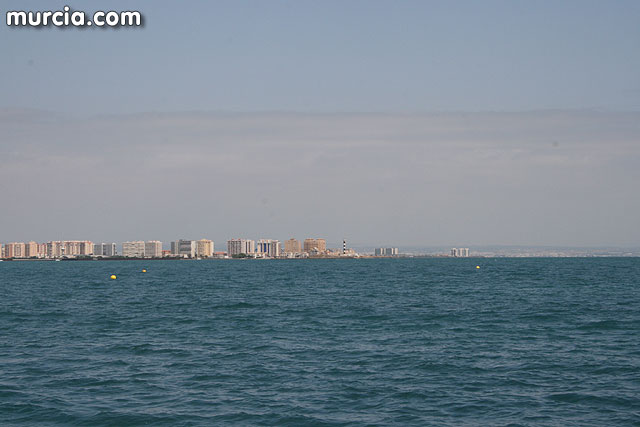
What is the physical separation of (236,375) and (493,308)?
3388 cm

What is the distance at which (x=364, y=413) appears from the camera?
23.6 meters

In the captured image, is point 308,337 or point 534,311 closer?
point 308,337

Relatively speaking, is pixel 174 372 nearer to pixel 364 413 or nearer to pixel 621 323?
pixel 364 413

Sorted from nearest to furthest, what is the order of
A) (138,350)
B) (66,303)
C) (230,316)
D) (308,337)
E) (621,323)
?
(138,350)
(308,337)
(621,323)
(230,316)
(66,303)

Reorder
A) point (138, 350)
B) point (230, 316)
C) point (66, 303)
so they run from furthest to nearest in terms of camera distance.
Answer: point (66, 303)
point (230, 316)
point (138, 350)

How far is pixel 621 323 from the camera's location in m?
46.5

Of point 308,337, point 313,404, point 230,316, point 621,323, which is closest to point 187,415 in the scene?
point 313,404

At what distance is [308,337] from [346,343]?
326 cm

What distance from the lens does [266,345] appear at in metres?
37.6

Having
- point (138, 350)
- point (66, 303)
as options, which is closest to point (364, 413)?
point (138, 350)

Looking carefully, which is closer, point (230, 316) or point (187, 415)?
point (187, 415)

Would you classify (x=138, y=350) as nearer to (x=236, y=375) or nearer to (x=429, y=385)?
(x=236, y=375)

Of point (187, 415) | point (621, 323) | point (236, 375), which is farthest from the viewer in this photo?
point (621, 323)

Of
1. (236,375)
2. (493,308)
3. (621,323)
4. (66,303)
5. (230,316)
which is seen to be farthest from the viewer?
(66,303)
